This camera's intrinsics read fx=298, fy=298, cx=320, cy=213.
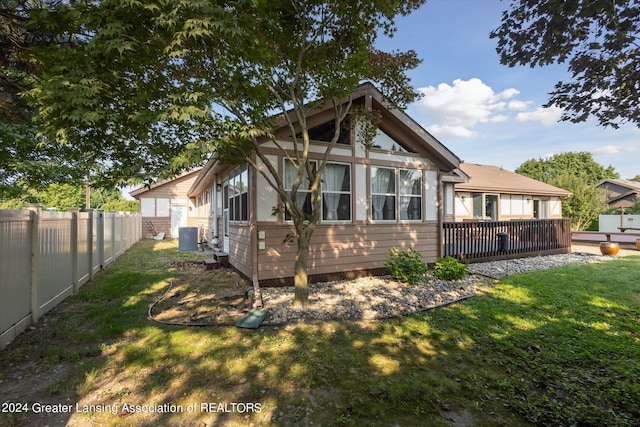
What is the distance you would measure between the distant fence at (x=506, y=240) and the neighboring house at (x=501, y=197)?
4.84 metres

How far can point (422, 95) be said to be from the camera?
20.4 feet

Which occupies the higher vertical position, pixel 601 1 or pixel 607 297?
pixel 601 1

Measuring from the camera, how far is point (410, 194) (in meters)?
8.48

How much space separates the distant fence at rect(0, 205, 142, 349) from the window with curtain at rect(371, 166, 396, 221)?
6.47m

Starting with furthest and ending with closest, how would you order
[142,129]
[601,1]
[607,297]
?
1. [607,297]
2. [142,129]
3. [601,1]

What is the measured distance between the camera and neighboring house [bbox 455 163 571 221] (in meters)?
16.6

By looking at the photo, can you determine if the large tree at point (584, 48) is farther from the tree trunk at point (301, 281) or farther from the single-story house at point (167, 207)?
the single-story house at point (167, 207)

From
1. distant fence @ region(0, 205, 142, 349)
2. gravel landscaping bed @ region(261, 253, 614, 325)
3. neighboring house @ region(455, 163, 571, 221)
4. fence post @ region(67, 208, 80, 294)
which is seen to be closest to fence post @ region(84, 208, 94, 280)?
distant fence @ region(0, 205, 142, 349)

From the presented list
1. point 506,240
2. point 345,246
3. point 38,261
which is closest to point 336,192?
→ point 345,246

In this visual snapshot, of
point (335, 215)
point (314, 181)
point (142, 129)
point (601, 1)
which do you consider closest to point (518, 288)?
point (335, 215)

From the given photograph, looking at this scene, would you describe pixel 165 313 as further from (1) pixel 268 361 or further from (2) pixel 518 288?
(2) pixel 518 288

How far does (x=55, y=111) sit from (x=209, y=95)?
5.93 feet

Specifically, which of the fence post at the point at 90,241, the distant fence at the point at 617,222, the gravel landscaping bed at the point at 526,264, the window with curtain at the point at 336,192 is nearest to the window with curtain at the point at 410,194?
the window with curtain at the point at 336,192

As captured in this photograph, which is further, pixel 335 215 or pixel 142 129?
pixel 335 215
